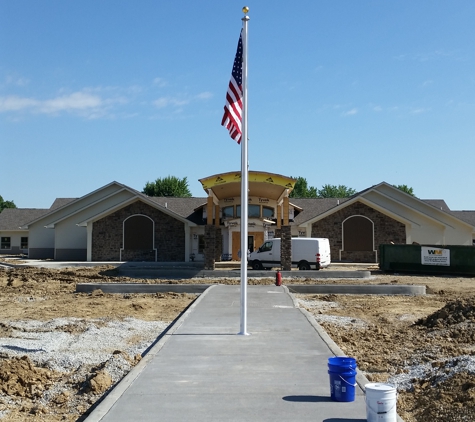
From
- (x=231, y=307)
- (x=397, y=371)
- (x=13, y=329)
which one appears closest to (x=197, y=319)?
(x=231, y=307)

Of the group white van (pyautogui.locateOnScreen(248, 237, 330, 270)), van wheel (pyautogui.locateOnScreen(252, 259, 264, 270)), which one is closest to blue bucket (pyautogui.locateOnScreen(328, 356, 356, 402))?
white van (pyautogui.locateOnScreen(248, 237, 330, 270))

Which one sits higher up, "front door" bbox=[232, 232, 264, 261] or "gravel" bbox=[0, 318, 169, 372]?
"front door" bbox=[232, 232, 264, 261]

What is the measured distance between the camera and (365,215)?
43.2 meters

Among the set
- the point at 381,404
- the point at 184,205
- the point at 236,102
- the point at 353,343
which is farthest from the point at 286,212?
the point at 381,404

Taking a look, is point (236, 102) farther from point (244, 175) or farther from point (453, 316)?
point (453, 316)

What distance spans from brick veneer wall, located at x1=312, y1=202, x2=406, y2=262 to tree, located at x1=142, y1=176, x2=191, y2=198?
51.6 metres

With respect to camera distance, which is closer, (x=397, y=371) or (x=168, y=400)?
(x=168, y=400)

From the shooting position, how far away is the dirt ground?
25.5 ft

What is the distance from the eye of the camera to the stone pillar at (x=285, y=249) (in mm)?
31484

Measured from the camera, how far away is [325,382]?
8.12 metres

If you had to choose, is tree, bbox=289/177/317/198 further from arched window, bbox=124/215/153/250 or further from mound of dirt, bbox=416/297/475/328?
mound of dirt, bbox=416/297/475/328

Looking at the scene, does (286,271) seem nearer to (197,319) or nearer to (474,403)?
(197,319)

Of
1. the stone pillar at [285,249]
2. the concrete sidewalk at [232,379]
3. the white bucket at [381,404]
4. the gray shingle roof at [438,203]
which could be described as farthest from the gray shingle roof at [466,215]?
the white bucket at [381,404]

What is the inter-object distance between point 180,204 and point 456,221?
893 inches
